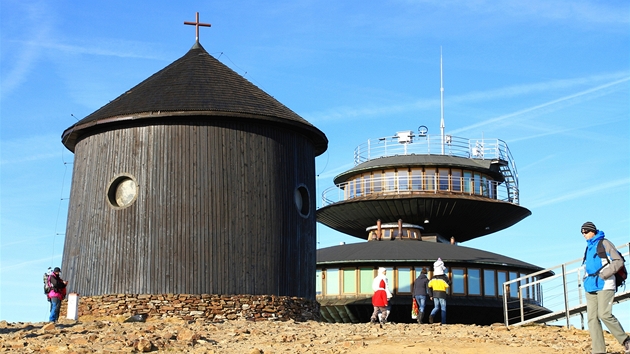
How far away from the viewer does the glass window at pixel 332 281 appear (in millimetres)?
38188

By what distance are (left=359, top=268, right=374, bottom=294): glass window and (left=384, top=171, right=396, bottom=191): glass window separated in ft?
24.7

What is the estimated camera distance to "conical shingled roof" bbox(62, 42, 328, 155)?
79.8 feet

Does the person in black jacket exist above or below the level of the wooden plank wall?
below

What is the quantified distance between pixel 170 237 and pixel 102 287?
233 centimetres

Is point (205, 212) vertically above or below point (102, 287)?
above

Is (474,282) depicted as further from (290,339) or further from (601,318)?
(601,318)

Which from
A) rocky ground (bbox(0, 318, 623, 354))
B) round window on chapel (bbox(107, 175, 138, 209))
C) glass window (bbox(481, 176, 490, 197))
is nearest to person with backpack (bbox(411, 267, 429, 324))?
rocky ground (bbox(0, 318, 623, 354))

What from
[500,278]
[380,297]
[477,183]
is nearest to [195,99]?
[380,297]

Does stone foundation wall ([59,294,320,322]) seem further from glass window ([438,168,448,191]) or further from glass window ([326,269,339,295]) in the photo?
glass window ([438,168,448,191])

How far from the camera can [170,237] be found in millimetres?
23594

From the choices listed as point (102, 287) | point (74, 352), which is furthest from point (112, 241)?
point (74, 352)

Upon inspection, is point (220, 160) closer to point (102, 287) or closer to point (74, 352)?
point (102, 287)

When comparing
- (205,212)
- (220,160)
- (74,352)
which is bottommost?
(74,352)

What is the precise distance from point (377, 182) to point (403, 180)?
1.45 metres
